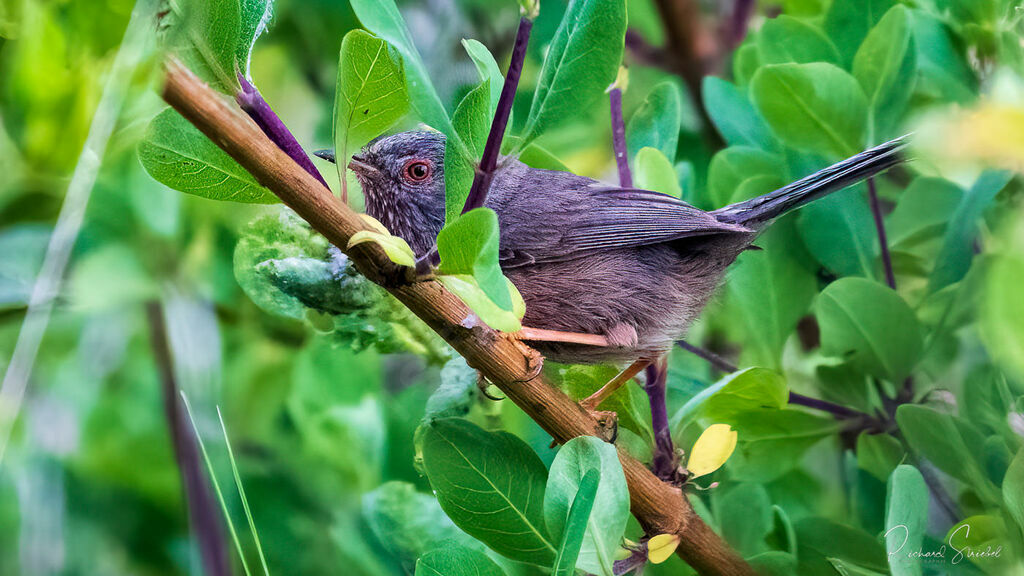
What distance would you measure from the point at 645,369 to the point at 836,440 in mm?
569

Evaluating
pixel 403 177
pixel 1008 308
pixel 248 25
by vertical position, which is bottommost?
pixel 1008 308

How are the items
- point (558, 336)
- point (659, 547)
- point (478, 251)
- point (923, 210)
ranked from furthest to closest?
1. point (923, 210)
2. point (558, 336)
3. point (659, 547)
4. point (478, 251)

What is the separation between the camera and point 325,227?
1.13m

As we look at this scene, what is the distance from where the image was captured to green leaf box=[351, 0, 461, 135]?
1185 millimetres

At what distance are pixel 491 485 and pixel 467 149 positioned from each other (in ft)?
1.72

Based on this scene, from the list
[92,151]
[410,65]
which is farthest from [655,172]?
[92,151]

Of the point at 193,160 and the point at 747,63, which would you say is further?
the point at 747,63

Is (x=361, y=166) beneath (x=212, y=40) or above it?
beneath

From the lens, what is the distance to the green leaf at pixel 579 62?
1.22 meters

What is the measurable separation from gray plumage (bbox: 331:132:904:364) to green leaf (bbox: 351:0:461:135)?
0.84 metres

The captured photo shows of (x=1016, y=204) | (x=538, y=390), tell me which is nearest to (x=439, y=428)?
(x=538, y=390)

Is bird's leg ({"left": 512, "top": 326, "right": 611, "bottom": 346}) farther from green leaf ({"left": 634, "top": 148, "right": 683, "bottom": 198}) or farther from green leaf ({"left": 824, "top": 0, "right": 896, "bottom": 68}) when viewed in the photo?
green leaf ({"left": 824, "top": 0, "right": 896, "bottom": 68})

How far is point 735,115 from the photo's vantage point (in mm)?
2225

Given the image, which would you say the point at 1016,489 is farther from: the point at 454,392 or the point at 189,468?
the point at 189,468
